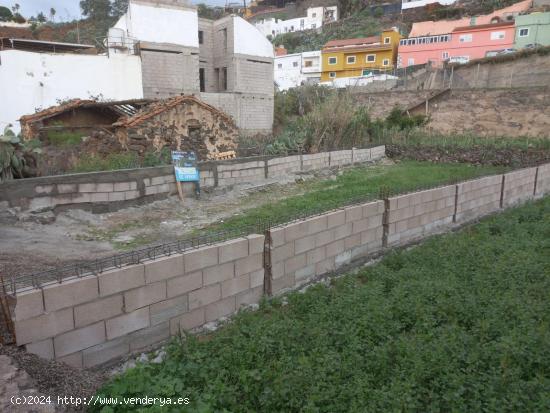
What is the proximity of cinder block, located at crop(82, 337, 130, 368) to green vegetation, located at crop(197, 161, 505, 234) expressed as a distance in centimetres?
226

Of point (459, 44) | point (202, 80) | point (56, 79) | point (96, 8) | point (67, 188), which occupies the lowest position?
point (67, 188)

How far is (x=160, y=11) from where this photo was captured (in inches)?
757

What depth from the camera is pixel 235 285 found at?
15.1 feet

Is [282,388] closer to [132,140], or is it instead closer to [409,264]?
[409,264]

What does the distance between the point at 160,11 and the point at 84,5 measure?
4452 cm

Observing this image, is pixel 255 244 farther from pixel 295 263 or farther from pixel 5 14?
pixel 5 14

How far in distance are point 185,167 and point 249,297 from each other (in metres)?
5.21

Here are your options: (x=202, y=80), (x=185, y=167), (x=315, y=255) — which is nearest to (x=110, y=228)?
(x=185, y=167)

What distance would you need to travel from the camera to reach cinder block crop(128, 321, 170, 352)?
381 centimetres

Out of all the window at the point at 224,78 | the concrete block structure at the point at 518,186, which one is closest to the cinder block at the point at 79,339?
the concrete block structure at the point at 518,186

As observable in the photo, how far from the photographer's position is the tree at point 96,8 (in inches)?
2077

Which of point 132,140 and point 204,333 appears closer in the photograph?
point 204,333

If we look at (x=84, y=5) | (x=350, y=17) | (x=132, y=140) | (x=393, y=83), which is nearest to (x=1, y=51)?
(x=132, y=140)

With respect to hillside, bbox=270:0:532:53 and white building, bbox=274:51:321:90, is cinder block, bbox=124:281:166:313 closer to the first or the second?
white building, bbox=274:51:321:90
